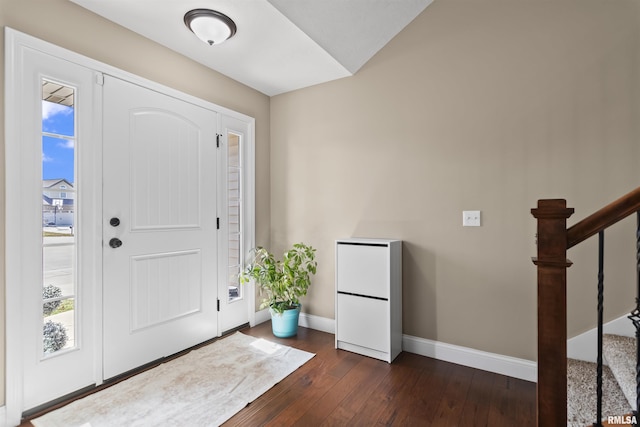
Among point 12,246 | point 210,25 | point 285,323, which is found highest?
point 210,25

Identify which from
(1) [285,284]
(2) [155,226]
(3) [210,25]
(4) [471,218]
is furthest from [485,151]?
(2) [155,226]

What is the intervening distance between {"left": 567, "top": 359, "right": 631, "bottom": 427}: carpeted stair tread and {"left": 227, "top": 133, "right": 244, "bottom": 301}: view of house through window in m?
2.55

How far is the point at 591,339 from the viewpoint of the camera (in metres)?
1.97

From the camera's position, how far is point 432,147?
249 cm

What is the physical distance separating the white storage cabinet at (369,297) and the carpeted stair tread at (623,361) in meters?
1.24

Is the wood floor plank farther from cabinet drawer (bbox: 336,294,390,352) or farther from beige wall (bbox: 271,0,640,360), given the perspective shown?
cabinet drawer (bbox: 336,294,390,352)

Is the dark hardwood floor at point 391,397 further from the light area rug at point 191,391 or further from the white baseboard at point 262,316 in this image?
the white baseboard at point 262,316

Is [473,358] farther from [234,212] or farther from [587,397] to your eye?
[234,212]

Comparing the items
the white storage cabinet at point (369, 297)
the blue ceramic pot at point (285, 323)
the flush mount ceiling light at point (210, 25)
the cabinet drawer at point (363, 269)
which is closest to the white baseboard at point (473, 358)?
the white storage cabinet at point (369, 297)

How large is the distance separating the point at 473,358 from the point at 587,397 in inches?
30.9

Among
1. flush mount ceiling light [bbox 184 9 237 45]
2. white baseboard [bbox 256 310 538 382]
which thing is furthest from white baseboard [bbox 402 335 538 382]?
flush mount ceiling light [bbox 184 9 237 45]

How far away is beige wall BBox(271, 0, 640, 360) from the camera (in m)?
1.95

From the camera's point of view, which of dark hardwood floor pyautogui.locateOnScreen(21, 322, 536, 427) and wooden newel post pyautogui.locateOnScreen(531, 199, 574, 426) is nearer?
wooden newel post pyautogui.locateOnScreen(531, 199, 574, 426)

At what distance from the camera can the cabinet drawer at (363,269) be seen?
2408 mm
